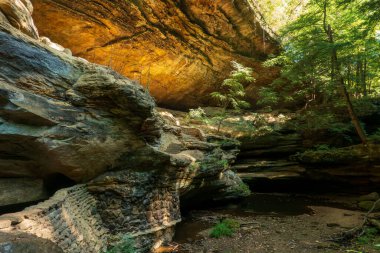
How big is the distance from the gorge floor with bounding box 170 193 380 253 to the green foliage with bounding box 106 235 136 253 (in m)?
1.98

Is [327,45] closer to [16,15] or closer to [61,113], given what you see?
[61,113]

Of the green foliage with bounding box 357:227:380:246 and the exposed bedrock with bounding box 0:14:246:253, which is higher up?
the exposed bedrock with bounding box 0:14:246:253

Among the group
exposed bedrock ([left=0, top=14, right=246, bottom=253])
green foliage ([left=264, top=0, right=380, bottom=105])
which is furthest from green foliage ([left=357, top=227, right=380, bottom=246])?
green foliage ([left=264, top=0, right=380, bottom=105])

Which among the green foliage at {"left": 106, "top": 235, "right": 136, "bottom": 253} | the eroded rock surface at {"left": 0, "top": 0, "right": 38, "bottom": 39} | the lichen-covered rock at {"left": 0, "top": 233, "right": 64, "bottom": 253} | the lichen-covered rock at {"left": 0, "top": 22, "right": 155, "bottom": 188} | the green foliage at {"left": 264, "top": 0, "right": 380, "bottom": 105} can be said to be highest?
the green foliage at {"left": 264, "top": 0, "right": 380, "bottom": 105}

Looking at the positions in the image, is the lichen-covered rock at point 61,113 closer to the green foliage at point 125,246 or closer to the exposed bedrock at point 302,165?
the green foliage at point 125,246

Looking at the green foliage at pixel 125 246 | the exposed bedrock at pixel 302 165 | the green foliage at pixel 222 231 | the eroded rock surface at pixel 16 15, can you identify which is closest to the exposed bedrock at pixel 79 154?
Result: the green foliage at pixel 125 246

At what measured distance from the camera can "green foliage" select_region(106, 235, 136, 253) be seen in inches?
268

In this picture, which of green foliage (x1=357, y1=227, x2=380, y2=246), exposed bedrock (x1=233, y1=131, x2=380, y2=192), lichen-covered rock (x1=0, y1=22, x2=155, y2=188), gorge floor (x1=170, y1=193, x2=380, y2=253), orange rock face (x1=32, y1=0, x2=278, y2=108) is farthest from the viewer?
exposed bedrock (x1=233, y1=131, x2=380, y2=192)

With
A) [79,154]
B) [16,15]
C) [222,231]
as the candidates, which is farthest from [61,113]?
[222,231]

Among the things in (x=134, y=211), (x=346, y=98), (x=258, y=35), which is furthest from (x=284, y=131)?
(x=134, y=211)

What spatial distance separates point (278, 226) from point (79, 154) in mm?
8958

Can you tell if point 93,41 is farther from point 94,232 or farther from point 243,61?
point 94,232

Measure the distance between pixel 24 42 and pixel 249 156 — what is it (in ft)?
56.2

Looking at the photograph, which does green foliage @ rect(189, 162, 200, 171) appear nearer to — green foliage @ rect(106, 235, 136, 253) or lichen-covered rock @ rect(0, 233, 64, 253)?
green foliage @ rect(106, 235, 136, 253)
